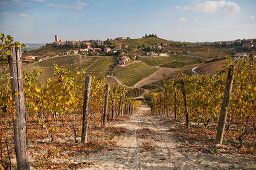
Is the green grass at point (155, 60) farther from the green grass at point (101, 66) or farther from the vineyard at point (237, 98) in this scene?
the vineyard at point (237, 98)

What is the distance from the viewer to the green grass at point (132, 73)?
12006 cm

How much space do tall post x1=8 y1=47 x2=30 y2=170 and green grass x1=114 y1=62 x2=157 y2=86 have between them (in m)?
106

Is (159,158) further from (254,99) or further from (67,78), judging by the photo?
(67,78)

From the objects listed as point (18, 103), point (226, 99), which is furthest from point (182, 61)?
point (18, 103)

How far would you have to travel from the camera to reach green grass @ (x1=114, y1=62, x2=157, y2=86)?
394 feet

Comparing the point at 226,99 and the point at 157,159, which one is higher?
the point at 226,99

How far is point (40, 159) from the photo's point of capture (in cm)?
1245

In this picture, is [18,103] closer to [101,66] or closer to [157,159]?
[157,159]

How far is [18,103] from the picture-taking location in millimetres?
8641

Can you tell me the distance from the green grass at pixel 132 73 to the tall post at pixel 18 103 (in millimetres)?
106050

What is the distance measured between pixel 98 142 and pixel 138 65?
427ft

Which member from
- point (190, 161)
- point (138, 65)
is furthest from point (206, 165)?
point (138, 65)

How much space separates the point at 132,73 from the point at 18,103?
123355 millimetres

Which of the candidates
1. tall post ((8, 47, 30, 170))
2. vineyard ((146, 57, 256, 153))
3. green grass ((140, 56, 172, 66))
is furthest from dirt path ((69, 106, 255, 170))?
green grass ((140, 56, 172, 66))
